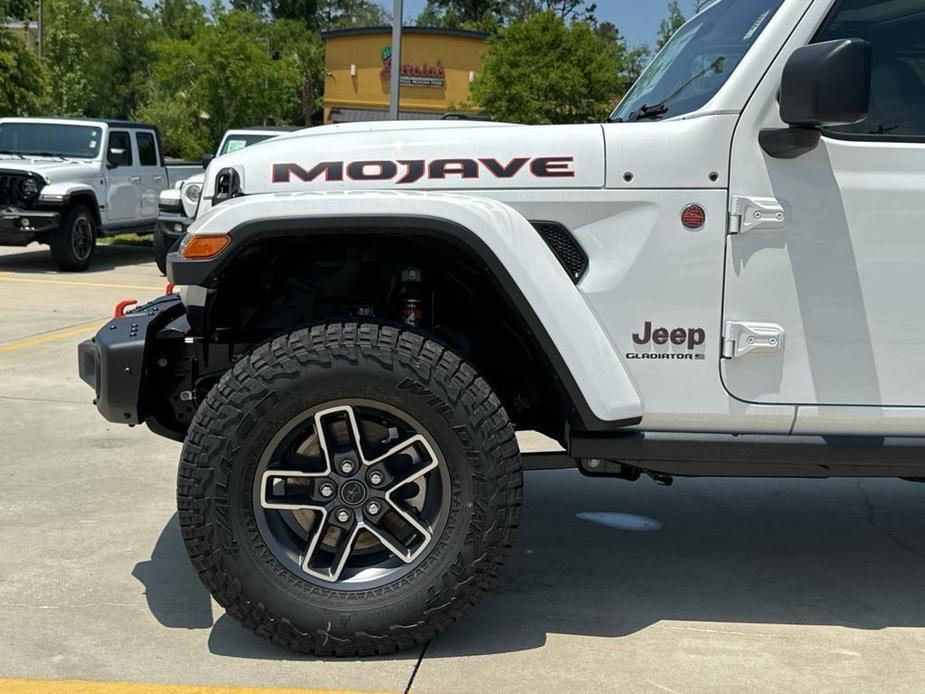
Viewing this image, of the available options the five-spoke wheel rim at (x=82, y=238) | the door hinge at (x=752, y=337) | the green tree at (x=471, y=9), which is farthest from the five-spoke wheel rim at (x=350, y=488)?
the green tree at (x=471, y=9)

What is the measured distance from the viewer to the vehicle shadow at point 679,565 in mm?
3307

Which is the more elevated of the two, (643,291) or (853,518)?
(643,291)

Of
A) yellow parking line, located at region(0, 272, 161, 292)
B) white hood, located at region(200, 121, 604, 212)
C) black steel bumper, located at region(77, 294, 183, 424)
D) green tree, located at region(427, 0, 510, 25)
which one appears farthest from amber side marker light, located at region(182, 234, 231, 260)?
green tree, located at region(427, 0, 510, 25)

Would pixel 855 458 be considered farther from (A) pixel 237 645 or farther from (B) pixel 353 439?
(A) pixel 237 645

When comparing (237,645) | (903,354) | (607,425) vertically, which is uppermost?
(903,354)

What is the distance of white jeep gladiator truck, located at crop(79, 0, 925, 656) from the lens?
2.85 metres

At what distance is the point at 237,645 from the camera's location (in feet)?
10.1

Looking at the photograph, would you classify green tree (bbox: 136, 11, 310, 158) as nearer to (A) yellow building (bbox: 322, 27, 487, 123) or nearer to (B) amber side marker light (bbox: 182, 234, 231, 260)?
(A) yellow building (bbox: 322, 27, 487, 123)

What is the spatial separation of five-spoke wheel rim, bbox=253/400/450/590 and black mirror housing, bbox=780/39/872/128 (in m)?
1.39

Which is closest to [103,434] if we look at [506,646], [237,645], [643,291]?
[237,645]

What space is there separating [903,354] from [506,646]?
1.48 m

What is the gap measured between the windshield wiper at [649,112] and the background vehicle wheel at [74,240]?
35.7 feet

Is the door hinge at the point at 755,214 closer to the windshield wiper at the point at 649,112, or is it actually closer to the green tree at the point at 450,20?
the windshield wiper at the point at 649,112

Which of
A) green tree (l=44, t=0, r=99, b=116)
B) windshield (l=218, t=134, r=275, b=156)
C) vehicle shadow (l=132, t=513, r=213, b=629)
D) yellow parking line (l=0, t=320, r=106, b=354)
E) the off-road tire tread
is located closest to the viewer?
vehicle shadow (l=132, t=513, r=213, b=629)
